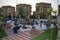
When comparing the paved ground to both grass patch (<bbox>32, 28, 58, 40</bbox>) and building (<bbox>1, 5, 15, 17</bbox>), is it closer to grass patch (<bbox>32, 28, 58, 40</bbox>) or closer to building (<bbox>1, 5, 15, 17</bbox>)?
grass patch (<bbox>32, 28, 58, 40</bbox>)

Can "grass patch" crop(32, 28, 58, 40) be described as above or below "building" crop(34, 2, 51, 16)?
below

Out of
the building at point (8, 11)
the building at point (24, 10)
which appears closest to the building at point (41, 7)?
the building at point (24, 10)

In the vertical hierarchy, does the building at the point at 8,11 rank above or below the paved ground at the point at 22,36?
above

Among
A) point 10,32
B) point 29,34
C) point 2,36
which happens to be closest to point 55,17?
point 29,34

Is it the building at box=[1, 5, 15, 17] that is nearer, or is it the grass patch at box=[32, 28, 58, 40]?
the grass patch at box=[32, 28, 58, 40]

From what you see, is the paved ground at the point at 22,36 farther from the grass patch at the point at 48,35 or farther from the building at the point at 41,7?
the building at the point at 41,7

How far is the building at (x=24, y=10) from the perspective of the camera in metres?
2.48

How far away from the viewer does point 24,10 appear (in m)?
2.48

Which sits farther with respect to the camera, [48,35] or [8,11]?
[8,11]

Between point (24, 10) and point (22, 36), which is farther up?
point (24, 10)

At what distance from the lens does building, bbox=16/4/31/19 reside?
2.48 metres

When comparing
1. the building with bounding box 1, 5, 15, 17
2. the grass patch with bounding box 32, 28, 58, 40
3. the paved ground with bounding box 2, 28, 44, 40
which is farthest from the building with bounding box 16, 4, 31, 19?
the grass patch with bounding box 32, 28, 58, 40

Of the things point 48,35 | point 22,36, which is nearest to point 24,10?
point 22,36

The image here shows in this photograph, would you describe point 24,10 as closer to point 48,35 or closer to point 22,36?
point 22,36
